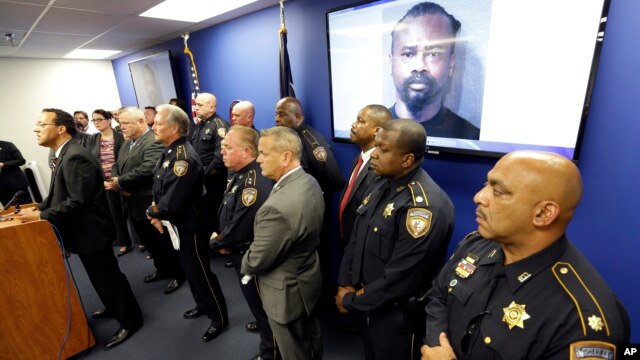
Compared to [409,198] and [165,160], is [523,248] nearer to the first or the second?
Result: [409,198]

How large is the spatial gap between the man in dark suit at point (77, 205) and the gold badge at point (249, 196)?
1121 mm

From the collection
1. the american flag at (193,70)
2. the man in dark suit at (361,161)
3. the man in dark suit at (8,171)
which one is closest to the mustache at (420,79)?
the man in dark suit at (361,161)

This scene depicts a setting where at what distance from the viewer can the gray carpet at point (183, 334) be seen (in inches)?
88.7

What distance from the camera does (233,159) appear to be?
1875mm

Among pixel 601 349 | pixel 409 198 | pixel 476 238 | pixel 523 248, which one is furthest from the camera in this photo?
pixel 409 198

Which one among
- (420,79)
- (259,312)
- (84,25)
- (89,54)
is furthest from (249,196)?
(89,54)

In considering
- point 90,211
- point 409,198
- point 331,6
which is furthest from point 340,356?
point 331,6

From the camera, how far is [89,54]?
5656 millimetres

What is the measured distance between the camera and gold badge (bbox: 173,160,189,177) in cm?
209

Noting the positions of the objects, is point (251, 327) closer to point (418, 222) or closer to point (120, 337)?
point (120, 337)

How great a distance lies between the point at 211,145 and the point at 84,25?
77.5 inches

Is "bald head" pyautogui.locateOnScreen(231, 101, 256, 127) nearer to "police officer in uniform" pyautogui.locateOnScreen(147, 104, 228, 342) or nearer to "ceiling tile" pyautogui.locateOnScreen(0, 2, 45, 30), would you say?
"police officer in uniform" pyautogui.locateOnScreen(147, 104, 228, 342)

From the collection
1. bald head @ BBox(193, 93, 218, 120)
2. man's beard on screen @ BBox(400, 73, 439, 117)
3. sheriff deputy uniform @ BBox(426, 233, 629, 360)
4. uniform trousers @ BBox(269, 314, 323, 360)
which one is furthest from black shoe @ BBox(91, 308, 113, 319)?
man's beard on screen @ BBox(400, 73, 439, 117)

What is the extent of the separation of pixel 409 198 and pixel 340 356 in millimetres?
1430
